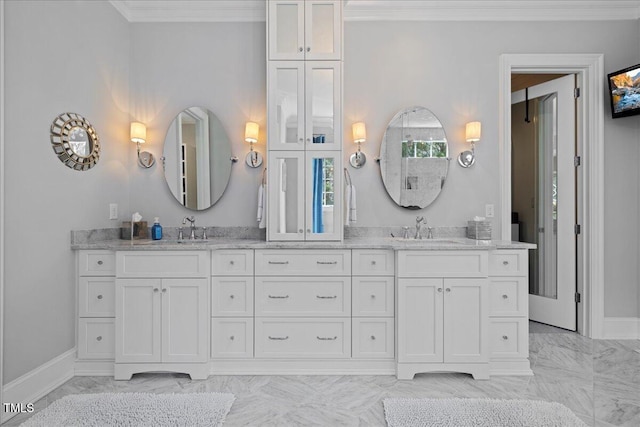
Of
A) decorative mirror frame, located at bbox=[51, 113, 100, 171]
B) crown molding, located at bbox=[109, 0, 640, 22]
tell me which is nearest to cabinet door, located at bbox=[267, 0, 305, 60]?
crown molding, located at bbox=[109, 0, 640, 22]

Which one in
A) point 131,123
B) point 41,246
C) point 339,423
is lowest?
point 339,423

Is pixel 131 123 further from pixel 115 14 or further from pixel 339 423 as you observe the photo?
pixel 339 423

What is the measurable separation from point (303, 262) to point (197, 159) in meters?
1.42

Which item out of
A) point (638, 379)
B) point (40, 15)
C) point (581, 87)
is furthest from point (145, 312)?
point (581, 87)

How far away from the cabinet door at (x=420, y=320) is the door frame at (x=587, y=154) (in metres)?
1.13

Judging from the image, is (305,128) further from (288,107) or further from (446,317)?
(446,317)

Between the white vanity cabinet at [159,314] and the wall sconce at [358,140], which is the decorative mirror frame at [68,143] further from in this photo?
the wall sconce at [358,140]

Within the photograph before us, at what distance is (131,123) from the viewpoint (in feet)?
10.5

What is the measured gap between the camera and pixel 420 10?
3.22 meters

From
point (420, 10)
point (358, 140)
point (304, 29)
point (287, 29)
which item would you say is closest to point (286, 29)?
point (287, 29)

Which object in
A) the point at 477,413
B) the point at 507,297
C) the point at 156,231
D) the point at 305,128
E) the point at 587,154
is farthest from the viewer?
the point at 587,154

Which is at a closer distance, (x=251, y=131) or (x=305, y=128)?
(x=305, y=128)

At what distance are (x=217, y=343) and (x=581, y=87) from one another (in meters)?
3.81

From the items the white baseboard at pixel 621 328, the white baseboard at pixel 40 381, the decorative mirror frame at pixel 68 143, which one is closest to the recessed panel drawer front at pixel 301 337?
the white baseboard at pixel 40 381
